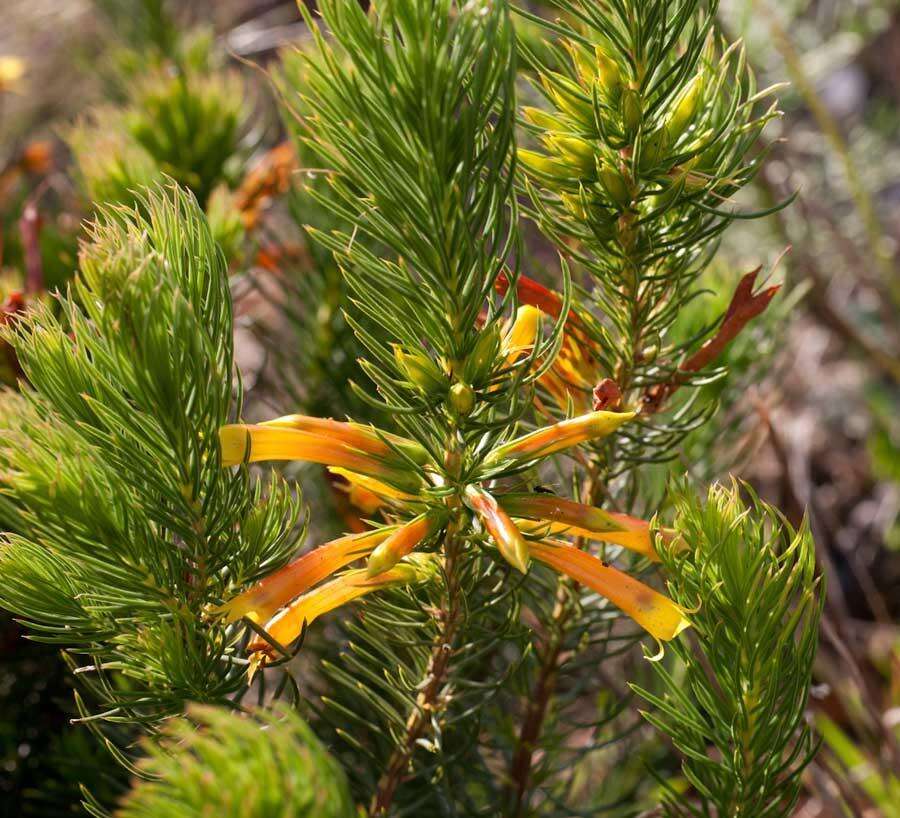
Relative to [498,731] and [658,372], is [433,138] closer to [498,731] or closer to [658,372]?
[658,372]

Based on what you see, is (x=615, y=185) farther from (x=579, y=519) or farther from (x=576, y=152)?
(x=579, y=519)

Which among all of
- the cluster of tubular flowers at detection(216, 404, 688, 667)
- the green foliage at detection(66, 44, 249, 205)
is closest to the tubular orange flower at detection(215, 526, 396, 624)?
the cluster of tubular flowers at detection(216, 404, 688, 667)

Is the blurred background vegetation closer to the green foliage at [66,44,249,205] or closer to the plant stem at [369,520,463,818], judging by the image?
the green foliage at [66,44,249,205]

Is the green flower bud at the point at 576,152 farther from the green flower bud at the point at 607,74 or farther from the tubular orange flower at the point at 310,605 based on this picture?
the tubular orange flower at the point at 310,605

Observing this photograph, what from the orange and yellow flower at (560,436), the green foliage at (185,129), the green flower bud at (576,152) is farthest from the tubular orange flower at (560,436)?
the green foliage at (185,129)

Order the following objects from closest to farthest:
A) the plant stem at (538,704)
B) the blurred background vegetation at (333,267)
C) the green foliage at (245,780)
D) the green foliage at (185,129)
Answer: the green foliage at (245,780), the plant stem at (538,704), the blurred background vegetation at (333,267), the green foliage at (185,129)

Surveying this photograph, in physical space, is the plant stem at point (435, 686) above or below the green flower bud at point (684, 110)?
below

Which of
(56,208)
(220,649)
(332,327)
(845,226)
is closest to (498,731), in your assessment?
(220,649)

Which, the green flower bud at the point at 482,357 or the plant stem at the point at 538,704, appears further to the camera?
the plant stem at the point at 538,704
